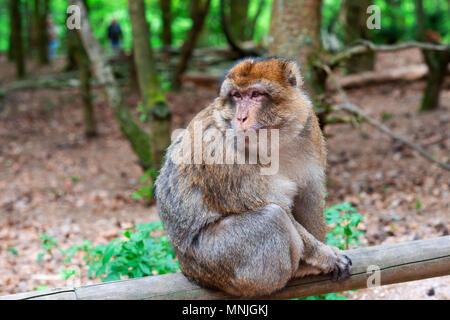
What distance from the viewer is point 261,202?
3.21m

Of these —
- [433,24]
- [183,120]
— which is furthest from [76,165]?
[433,24]

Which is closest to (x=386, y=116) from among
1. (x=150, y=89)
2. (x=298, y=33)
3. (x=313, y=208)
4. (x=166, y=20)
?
(x=298, y=33)

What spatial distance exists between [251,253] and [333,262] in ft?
1.76

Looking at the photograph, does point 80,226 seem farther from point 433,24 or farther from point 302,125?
point 433,24

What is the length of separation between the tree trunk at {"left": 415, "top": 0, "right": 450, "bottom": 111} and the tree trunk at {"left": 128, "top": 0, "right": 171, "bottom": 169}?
488 cm

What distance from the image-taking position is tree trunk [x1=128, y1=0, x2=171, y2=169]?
24.2ft

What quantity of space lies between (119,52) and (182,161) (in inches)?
471

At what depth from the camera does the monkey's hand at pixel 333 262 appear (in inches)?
124

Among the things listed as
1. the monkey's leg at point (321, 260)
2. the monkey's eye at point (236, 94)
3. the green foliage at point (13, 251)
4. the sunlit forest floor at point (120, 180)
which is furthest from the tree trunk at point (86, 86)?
the monkey's leg at point (321, 260)

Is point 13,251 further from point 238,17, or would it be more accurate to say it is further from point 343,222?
point 238,17

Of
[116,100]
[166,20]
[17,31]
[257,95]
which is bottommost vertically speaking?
[116,100]

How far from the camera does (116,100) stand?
7.84m
